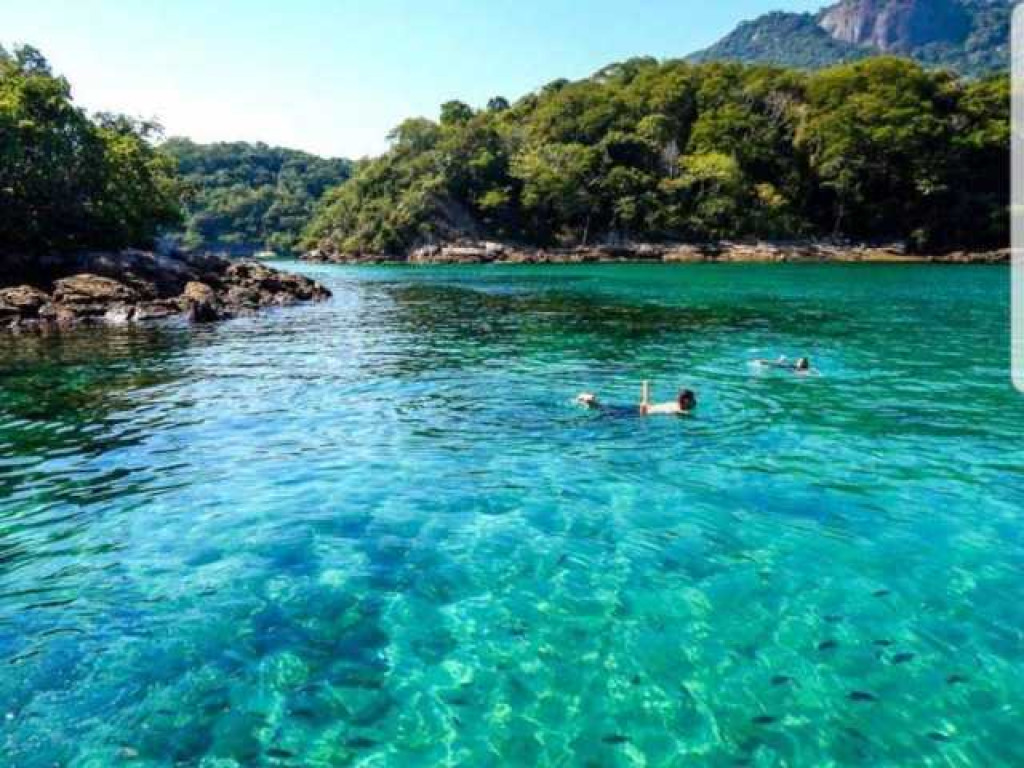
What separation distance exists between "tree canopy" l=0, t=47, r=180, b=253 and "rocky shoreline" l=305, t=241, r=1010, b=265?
6172 cm

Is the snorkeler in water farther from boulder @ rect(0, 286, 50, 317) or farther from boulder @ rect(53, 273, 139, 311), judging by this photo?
boulder @ rect(0, 286, 50, 317)

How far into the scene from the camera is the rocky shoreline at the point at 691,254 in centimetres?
9438

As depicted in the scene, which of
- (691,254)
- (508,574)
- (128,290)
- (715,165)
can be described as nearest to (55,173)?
(128,290)

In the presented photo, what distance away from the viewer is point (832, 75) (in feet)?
371

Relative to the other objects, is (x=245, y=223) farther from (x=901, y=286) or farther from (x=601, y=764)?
(x=601, y=764)

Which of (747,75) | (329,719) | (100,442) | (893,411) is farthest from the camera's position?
(747,75)

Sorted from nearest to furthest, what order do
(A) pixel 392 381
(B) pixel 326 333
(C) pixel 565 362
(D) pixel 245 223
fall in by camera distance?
(A) pixel 392 381 < (C) pixel 565 362 < (B) pixel 326 333 < (D) pixel 245 223

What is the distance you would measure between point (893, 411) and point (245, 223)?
20053 cm

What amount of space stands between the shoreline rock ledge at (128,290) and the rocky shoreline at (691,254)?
57403 mm

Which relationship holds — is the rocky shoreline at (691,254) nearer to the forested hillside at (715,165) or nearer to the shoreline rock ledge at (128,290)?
the forested hillside at (715,165)

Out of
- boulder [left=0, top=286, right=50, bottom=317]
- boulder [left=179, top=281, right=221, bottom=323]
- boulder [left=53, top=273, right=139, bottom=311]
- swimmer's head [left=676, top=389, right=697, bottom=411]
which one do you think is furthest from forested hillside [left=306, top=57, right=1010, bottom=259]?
swimmer's head [left=676, top=389, right=697, bottom=411]

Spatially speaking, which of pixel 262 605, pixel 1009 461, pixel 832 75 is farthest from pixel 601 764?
pixel 832 75

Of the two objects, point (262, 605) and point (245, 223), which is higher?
point (245, 223)

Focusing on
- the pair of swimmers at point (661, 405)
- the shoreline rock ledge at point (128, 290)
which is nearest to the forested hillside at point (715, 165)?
the shoreline rock ledge at point (128, 290)
